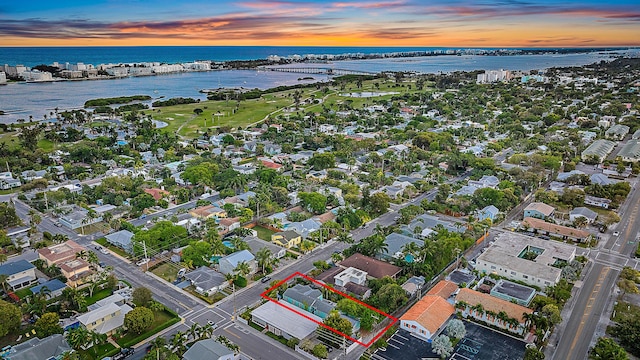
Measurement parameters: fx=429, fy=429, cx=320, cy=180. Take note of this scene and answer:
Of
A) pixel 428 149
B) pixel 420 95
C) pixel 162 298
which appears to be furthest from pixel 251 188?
pixel 420 95

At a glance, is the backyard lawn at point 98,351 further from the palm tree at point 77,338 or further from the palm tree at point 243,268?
the palm tree at point 243,268

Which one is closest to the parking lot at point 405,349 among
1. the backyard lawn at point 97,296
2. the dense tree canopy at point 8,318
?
the backyard lawn at point 97,296

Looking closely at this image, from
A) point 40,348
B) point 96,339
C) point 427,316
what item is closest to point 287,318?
point 427,316

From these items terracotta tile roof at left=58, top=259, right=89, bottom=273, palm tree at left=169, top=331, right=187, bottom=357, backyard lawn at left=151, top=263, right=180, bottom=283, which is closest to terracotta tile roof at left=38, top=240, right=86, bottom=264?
terracotta tile roof at left=58, top=259, right=89, bottom=273

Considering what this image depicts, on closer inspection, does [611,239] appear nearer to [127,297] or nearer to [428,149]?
[428,149]

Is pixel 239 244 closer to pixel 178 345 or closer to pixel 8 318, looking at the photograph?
pixel 178 345

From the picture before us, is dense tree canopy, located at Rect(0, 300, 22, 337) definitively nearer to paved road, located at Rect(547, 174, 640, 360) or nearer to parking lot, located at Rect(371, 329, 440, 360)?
parking lot, located at Rect(371, 329, 440, 360)

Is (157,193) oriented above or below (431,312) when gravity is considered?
above
